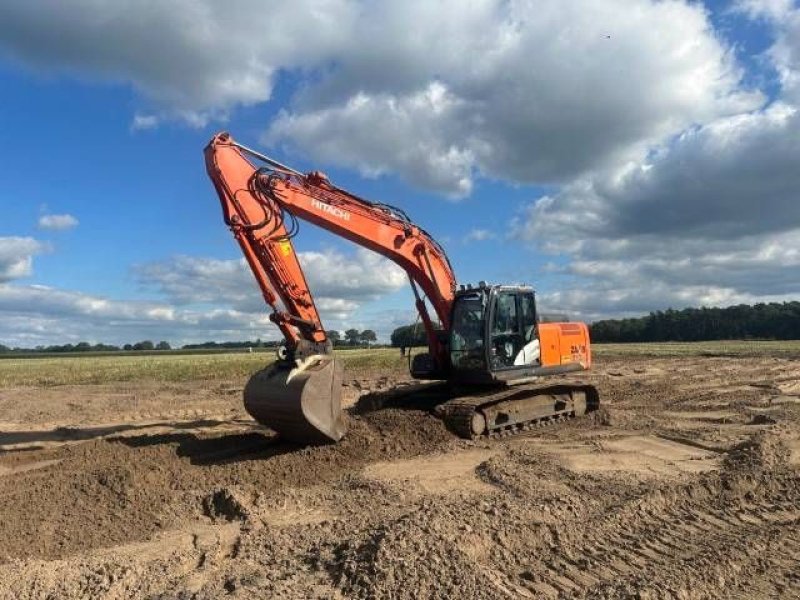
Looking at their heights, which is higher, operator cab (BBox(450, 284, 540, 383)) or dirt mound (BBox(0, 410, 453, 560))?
operator cab (BBox(450, 284, 540, 383))

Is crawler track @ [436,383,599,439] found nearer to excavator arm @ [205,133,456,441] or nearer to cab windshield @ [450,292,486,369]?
cab windshield @ [450,292,486,369]

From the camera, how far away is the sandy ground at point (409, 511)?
17.1ft

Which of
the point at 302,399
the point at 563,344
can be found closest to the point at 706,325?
the point at 563,344

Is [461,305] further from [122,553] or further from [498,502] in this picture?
[122,553]

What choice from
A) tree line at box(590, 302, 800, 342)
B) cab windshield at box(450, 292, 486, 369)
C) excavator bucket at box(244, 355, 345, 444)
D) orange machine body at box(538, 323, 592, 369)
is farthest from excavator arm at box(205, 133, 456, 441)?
tree line at box(590, 302, 800, 342)

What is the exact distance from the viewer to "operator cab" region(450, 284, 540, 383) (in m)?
11.6

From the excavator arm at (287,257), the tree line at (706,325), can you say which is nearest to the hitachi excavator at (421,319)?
the excavator arm at (287,257)

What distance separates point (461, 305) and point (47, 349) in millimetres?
114784

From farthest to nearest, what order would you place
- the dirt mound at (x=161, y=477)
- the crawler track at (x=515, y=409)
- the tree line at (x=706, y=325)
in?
the tree line at (x=706, y=325) < the crawler track at (x=515, y=409) < the dirt mound at (x=161, y=477)

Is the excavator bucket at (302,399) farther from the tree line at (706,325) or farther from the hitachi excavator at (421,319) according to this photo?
the tree line at (706,325)

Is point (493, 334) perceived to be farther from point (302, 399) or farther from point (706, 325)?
point (706, 325)

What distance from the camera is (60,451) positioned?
417 inches

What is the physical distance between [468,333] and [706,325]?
6946 cm

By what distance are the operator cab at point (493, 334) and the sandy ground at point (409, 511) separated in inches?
44.3
